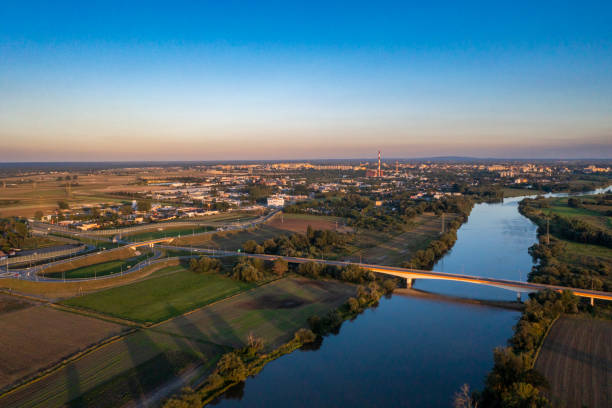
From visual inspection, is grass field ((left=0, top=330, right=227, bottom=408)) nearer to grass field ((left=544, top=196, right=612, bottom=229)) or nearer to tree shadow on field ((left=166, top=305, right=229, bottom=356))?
tree shadow on field ((left=166, top=305, right=229, bottom=356))

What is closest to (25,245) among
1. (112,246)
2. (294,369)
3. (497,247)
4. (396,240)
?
(112,246)

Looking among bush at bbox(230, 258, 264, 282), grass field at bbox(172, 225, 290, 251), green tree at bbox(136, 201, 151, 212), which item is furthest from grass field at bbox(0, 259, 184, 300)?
green tree at bbox(136, 201, 151, 212)

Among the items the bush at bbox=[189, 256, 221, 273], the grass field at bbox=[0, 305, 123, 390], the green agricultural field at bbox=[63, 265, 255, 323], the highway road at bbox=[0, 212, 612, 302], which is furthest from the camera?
the bush at bbox=[189, 256, 221, 273]

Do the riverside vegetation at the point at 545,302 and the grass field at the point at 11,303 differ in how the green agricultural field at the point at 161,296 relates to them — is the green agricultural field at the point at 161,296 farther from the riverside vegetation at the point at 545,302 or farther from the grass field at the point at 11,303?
the riverside vegetation at the point at 545,302

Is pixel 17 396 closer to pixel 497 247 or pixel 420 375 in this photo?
pixel 420 375

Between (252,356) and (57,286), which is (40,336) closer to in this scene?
(57,286)

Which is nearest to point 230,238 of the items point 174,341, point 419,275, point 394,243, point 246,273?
point 246,273
